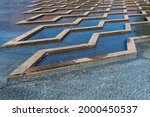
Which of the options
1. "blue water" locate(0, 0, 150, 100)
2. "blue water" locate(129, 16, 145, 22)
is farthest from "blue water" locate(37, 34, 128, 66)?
"blue water" locate(129, 16, 145, 22)

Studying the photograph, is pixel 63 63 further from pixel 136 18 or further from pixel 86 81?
pixel 136 18

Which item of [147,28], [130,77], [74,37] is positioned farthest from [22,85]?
[147,28]

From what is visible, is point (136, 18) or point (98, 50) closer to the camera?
point (98, 50)

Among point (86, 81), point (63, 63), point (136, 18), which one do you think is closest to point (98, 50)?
point (63, 63)

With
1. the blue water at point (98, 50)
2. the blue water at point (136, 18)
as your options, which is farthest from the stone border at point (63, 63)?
the blue water at point (136, 18)

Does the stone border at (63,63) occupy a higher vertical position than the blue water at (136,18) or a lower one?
higher

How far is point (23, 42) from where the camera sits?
24.1ft

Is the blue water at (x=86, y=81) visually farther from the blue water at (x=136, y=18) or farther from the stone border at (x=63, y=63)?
the blue water at (x=136, y=18)

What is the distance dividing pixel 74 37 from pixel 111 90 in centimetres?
398

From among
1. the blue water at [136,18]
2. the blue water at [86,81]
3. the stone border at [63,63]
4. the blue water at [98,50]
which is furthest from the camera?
the blue water at [136,18]

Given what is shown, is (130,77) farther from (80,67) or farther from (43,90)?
(43,90)

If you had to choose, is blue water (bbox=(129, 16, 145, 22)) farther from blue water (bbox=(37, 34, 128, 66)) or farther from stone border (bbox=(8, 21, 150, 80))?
stone border (bbox=(8, 21, 150, 80))

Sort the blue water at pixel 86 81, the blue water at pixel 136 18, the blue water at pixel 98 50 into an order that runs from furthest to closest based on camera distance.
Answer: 1. the blue water at pixel 136 18
2. the blue water at pixel 98 50
3. the blue water at pixel 86 81

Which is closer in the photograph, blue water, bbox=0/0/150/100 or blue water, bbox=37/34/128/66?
blue water, bbox=0/0/150/100
